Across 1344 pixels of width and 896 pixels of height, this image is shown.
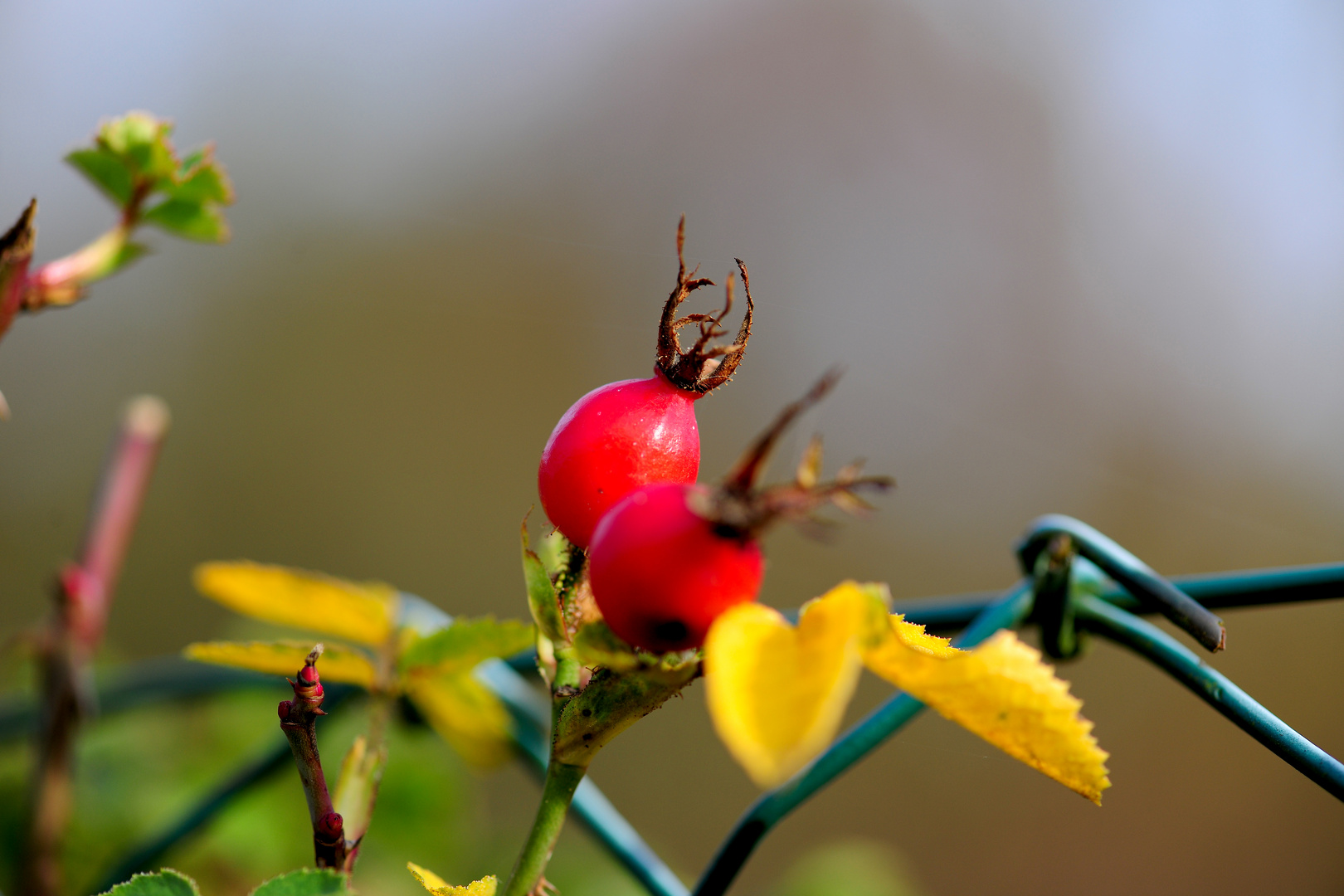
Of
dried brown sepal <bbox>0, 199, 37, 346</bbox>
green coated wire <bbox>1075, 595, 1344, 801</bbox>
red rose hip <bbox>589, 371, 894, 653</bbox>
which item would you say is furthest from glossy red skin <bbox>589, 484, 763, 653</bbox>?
dried brown sepal <bbox>0, 199, 37, 346</bbox>

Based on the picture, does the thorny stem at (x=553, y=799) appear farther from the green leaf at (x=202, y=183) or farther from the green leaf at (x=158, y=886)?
the green leaf at (x=202, y=183)

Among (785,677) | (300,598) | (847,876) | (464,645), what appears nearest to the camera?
(785,677)

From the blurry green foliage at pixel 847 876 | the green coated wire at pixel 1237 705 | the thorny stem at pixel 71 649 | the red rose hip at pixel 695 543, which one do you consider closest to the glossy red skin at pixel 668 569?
the red rose hip at pixel 695 543

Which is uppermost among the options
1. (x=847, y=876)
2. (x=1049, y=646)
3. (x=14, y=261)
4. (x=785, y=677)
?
(x=14, y=261)

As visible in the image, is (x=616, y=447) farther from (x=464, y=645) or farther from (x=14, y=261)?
(x=14, y=261)

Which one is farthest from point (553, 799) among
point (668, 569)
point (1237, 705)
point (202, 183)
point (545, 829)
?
point (202, 183)
